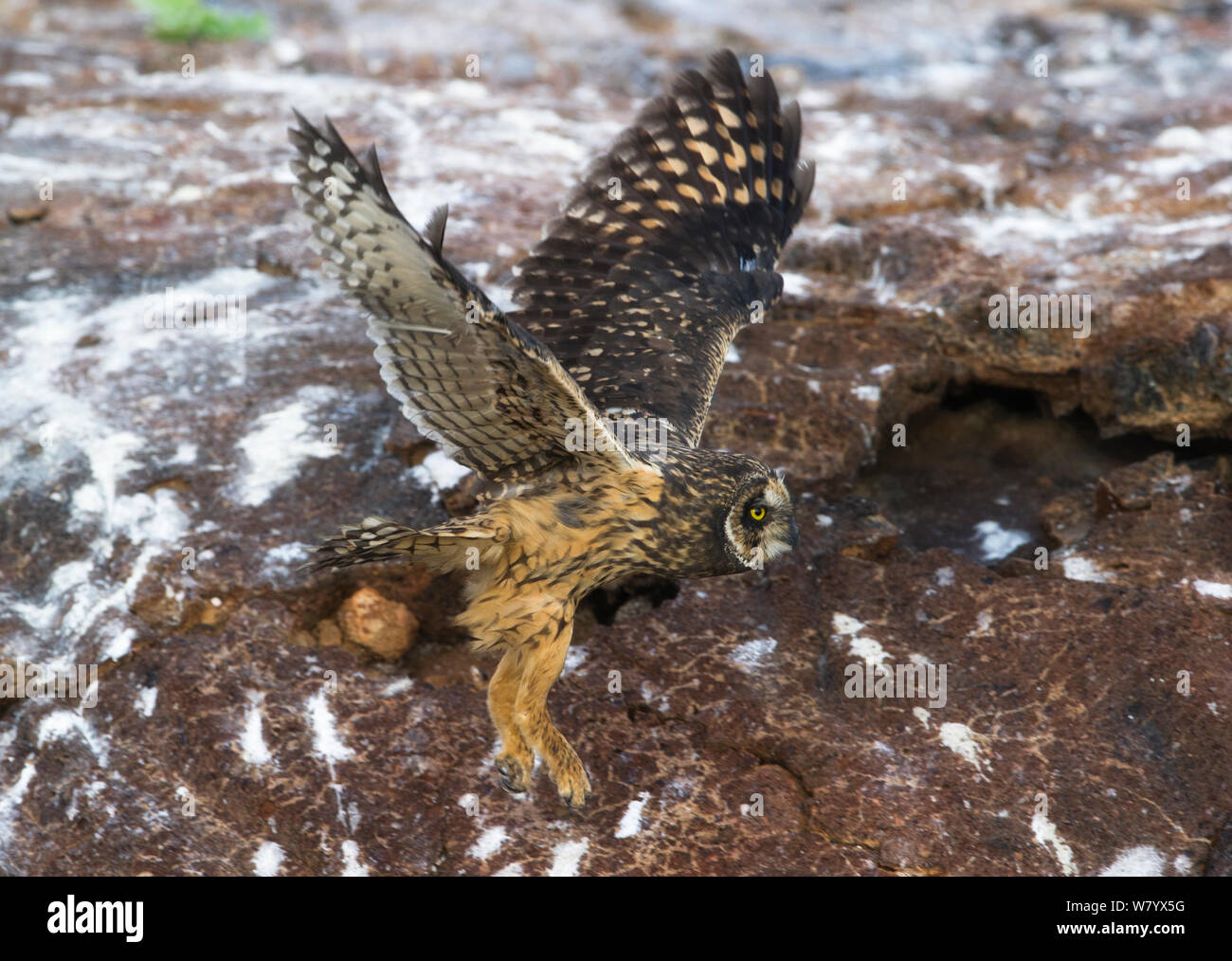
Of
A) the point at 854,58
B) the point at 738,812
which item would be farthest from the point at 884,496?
the point at 854,58

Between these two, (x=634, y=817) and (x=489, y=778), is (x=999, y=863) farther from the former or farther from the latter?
(x=489, y=778)

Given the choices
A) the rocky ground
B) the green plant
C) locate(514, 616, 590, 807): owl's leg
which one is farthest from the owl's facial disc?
the green plant

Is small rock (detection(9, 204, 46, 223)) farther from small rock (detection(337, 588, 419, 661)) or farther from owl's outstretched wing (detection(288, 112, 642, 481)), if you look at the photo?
owl's outstretched wing (detection(288, 112, 642, 481))

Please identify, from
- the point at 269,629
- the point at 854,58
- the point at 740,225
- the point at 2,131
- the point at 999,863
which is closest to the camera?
the point at 999,863

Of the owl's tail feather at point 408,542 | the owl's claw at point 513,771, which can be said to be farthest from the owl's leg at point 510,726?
the owl's tail feather at point 408,542

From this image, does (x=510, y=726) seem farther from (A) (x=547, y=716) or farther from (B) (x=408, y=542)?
(B) (x=408, y=542)

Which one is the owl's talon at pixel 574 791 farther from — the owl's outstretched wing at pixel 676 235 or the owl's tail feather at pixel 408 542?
the owl's outstretched wing at pixel 676 235
